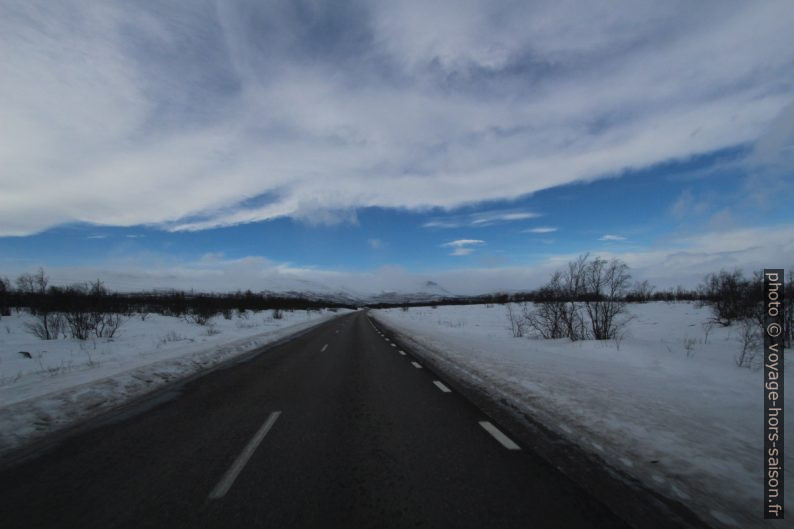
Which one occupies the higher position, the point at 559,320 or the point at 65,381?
the point at 559,320

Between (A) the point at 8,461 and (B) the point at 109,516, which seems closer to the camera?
(B) the point at 109,516

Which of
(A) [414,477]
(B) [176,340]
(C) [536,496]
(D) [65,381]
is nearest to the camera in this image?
(C) [536,496]

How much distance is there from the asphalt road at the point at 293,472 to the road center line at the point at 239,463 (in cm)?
2

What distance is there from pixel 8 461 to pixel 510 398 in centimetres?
673

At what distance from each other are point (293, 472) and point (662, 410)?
515 cm

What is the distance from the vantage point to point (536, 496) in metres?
3.29

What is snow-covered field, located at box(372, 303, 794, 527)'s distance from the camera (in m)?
3.45

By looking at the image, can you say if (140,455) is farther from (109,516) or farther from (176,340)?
(176,340)

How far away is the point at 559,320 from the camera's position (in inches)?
655

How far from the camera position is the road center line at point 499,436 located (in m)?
4.48

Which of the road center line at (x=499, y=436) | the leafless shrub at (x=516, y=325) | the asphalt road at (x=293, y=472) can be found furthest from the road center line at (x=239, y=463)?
the leafless shrub at (x=516, y=325)

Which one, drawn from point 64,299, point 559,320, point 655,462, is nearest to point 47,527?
point 655,462

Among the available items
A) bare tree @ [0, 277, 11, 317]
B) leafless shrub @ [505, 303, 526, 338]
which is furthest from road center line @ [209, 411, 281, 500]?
bare tree @ [0, 277, 11, 317]

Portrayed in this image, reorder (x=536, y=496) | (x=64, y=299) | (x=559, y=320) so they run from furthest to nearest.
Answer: (x=64, y=299) < (x=559, y=320) < (x=536, y=496)
